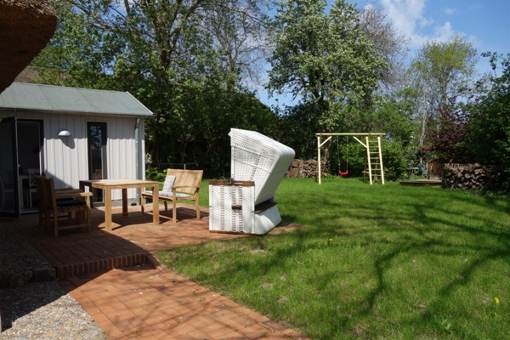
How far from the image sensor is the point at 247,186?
6414mm

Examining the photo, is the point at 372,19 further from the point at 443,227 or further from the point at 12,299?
the point at 12,299

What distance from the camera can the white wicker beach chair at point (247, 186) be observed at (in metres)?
6.41

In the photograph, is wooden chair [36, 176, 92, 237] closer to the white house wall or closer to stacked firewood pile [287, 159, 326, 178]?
the white house wall

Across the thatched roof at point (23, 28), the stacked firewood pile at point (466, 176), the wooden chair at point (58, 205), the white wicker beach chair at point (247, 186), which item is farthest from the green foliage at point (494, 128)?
the thatched roof at point (23, 28)

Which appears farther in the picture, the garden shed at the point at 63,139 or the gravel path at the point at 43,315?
the garden shed at the point at 63,139

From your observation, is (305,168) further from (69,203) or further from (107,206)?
(69,203)

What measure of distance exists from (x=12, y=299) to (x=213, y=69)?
580 inches

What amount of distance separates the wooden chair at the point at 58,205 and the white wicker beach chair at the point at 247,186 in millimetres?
2032

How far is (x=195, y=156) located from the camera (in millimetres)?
19000

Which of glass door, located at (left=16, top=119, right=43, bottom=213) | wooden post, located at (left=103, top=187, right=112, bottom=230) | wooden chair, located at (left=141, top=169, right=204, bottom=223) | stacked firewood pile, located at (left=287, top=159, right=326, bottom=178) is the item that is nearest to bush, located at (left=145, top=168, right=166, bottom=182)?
stacked firewood pile, located at (left=287, top=159, right=326, bottom=178)

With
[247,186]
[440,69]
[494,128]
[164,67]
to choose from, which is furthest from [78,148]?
[440,69]

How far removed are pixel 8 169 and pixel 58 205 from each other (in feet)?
9.74

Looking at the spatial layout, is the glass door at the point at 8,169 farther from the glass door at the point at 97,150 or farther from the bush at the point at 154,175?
the bush at the point at 154,175

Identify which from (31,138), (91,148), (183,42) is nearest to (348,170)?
(183,42)
